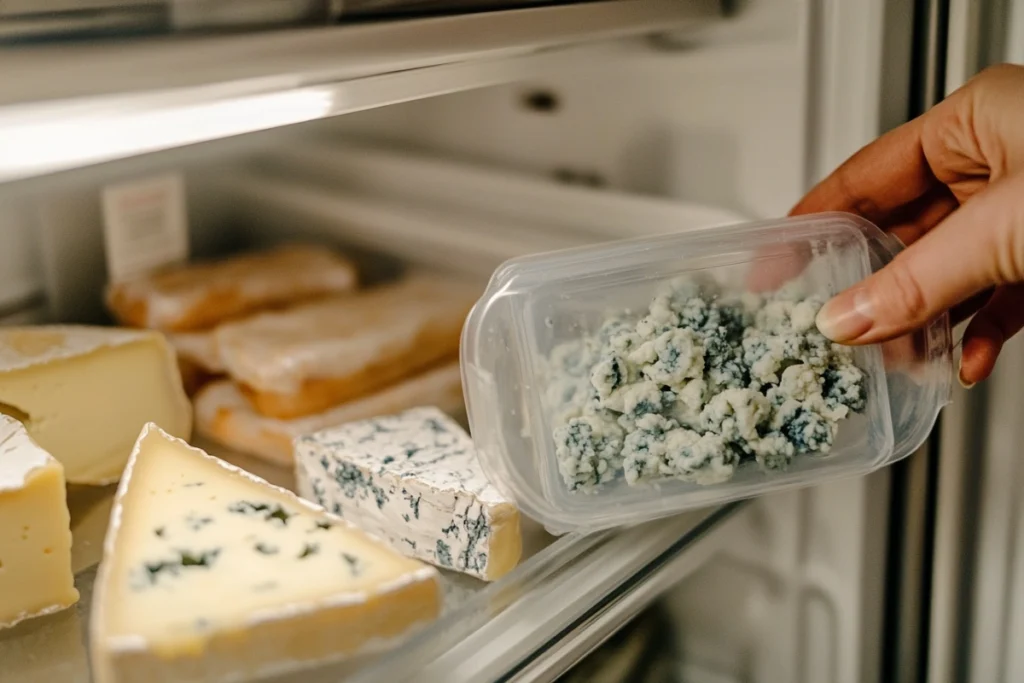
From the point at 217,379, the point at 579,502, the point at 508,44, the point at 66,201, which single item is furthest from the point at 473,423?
the point at 66,201

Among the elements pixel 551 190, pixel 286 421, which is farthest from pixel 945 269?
pixel 286 421

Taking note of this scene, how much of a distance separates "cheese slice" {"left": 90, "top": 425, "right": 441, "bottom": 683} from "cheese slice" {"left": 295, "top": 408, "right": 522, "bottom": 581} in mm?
102

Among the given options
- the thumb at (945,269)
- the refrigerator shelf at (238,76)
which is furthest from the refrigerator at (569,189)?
the thumb at (945,269)

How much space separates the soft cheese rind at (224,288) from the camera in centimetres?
116

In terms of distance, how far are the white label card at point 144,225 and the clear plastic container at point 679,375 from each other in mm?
697

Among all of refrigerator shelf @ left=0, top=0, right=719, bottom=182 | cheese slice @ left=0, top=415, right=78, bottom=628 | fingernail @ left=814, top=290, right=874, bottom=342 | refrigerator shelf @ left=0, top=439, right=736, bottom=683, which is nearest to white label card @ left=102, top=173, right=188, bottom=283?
refrigerator shelf @ left=0, top=439, right=736, bottom=683

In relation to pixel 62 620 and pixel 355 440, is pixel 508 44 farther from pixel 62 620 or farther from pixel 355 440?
pixel 62 620

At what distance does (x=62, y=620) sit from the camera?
0.77 meters

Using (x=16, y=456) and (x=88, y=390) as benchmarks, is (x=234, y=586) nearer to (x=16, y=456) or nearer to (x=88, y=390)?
(x=16, y=456)

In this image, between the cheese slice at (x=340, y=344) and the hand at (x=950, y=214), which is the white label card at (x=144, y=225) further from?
the hand at (x=950, y=214)

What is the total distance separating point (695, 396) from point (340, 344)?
1.52 ft

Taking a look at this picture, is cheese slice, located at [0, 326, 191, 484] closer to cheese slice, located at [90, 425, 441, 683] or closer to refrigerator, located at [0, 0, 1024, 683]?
refrigerator, located at [0, 0, 1024, 683]

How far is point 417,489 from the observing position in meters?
0.82

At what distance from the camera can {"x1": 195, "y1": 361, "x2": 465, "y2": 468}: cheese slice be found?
1.01 meters
